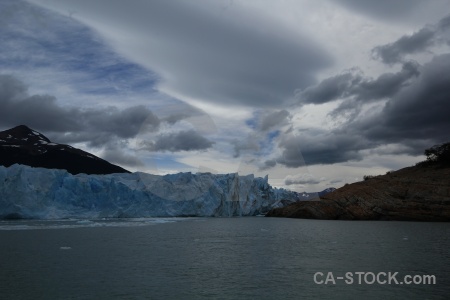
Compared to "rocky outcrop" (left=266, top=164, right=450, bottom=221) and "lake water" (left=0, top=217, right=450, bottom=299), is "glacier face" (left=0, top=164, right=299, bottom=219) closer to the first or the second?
"rocky outcrop" (left=266, top=164, right=450, bottom=221)

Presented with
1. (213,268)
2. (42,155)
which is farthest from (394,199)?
(42,155)

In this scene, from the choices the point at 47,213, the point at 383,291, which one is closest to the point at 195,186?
the point at 47,213

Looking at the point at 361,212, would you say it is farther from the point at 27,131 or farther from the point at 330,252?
the point at 27,131

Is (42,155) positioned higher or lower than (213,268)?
higher

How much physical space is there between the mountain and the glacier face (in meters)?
43.8

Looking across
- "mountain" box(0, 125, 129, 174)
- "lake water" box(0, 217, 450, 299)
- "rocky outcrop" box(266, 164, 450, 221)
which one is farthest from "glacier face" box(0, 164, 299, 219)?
"mountain" box(0, 125, 129, 174)

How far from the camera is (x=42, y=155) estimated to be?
108 m

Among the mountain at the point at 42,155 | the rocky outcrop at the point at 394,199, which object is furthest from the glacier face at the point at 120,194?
the mountain at the point at 42,155

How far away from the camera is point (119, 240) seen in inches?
1238

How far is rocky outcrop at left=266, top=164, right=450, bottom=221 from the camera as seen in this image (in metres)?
56.4

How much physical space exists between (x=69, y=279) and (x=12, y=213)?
46.4m

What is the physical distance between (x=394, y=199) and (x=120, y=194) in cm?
4334

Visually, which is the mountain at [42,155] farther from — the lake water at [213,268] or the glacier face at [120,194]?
the lake water at [213,268]

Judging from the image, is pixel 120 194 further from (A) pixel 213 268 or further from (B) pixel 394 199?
(A) pixel 213 268
